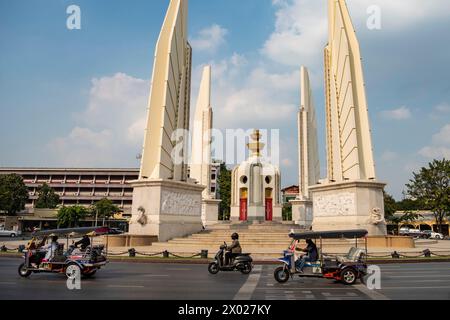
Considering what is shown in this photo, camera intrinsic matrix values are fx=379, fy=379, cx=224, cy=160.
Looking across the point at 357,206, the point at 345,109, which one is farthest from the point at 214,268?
Result: the point at 345,109

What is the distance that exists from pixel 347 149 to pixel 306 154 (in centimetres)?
1781

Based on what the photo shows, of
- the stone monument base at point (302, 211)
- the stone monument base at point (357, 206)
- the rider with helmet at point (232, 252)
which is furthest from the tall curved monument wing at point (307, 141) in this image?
the rider with helmet at point (232, 252)

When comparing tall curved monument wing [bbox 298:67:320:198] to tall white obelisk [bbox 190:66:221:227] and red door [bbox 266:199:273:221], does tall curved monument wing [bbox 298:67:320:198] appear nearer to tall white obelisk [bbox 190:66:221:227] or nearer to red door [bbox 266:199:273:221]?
red door [bbox 266:199:273:221]

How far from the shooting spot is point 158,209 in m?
24.6

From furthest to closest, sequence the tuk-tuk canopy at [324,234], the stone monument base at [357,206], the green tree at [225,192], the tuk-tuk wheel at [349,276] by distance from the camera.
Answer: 1. the green tree at [225,192]
2. the stone monument base at [357,206]
3. the tuk-tuk canopy at [324,234]
4. the tuk-tuk wheel at [349,276]

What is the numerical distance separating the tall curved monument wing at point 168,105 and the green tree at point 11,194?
37442 mm

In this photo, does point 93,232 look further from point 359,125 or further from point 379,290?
point 359,125

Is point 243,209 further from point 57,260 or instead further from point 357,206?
point 57,260

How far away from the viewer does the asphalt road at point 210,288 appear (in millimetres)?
8391

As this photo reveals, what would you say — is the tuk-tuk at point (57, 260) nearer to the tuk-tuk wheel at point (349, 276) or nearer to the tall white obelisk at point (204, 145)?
the tuk-tuk wheel at point (349, 276)

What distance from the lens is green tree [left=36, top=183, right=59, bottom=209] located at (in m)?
68.9

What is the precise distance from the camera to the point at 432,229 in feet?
214

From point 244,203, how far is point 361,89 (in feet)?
71.5
